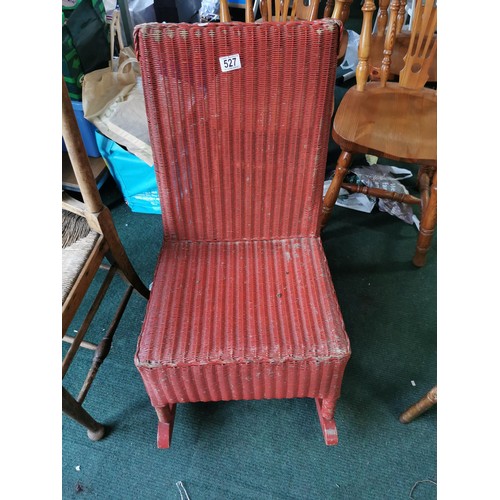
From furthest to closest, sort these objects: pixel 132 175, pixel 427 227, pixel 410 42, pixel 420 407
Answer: pixel 132 175 → pixel 427 227 → pixel 410 42 → pixel 420 407

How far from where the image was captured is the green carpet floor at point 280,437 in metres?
1.16

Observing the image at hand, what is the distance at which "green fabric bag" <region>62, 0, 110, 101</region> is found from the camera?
5.07 ft

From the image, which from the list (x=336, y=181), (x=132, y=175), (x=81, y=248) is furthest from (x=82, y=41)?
(x=336, y=181)

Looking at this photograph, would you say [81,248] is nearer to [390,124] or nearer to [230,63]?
[230,63]

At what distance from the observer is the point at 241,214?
1170 mm

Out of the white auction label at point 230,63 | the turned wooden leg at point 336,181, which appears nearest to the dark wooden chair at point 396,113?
the turned wooden leg at point 336,181

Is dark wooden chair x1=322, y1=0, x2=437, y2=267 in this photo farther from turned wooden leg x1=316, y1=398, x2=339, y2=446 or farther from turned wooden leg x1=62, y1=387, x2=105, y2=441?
turned wooden leg x1=62, y1=387, x2=105, y2=441

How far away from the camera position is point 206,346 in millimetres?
948

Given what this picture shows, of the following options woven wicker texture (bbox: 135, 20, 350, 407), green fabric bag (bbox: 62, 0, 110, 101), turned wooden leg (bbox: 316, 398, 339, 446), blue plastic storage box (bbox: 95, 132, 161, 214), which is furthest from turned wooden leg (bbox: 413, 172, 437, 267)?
green fabric bag (bbox: 62, 0, 110, 101)

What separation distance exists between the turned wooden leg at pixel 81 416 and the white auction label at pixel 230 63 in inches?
34.6

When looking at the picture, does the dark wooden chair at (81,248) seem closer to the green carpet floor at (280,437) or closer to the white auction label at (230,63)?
the green carpet floor at (280,437)

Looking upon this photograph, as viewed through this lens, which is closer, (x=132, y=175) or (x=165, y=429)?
(x=165, y=429)

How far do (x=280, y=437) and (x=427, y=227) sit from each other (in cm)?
94

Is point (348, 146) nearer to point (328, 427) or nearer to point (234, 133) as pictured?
point (234, 133)
